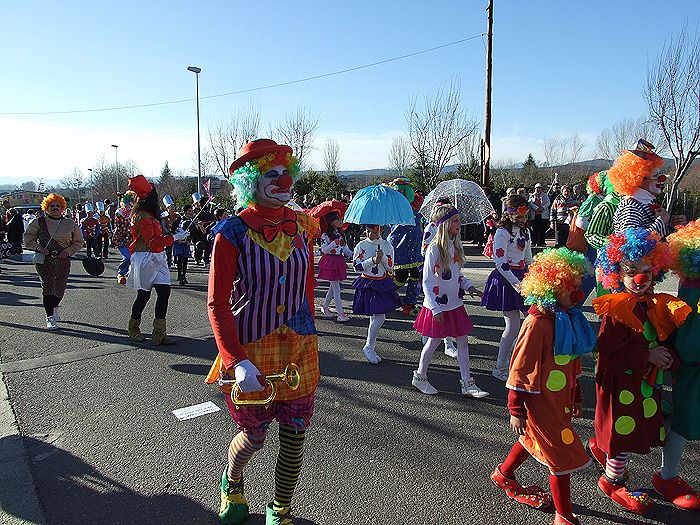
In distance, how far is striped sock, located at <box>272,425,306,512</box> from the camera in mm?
2805

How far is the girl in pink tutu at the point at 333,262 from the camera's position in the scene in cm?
808

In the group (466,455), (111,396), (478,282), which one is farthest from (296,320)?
(478,282)

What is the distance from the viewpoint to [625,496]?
3102 mm

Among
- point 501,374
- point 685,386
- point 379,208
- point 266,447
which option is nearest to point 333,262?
point 379,208

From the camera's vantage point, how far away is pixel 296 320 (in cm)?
283

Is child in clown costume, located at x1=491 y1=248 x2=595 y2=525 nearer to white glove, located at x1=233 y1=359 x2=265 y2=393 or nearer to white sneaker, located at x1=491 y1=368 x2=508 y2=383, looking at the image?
white glove, located at x1=233 y1=359 x2=265 y2=393

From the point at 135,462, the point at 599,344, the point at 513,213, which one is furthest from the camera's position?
the point at 513,213

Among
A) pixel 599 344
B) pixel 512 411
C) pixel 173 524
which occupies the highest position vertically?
pixel 599 344

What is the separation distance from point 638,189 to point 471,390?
2.45 metres

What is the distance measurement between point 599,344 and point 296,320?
6.11 feet

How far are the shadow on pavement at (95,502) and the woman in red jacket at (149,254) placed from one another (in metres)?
3.09

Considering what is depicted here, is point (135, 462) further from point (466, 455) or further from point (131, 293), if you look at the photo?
point (131, 293)

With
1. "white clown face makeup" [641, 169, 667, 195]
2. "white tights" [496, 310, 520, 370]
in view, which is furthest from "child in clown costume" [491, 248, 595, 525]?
"white clown face makeup" [641, 169, 667, 195]

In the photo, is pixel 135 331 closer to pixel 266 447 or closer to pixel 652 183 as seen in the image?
pixel 266 447
